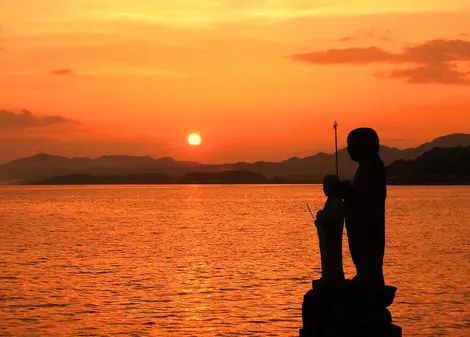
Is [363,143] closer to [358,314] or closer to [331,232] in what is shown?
[331,232]

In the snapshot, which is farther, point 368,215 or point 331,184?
point 331,184

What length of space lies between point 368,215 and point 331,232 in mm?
1428

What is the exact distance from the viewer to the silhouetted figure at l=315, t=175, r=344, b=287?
510 inches

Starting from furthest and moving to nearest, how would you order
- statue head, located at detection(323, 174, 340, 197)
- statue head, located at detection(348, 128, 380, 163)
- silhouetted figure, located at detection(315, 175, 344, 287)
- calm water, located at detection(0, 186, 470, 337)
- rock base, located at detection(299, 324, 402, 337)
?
calm water, located at detection(0, 186, 470, 337)
silhouetted figure, located at detection(315, 175, 344, 287)
statue head, located at detection(323, 174, 340, 197)
statue head, located at detection(348, 128, 380, 163)
rock base, located at detection(299, 324, 402, 337)

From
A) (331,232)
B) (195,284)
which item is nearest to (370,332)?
(331,232)

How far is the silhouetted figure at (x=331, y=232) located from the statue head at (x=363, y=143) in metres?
0.96

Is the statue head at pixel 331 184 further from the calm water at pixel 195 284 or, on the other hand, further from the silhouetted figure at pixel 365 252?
the calm water at pixel 195 284

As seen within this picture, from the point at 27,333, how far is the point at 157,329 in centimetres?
527

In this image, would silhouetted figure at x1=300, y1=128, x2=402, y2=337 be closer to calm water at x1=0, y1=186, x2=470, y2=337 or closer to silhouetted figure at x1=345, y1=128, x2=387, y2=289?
A: silhouetted figure at x1=345, y1=128, x2=387, y2=289

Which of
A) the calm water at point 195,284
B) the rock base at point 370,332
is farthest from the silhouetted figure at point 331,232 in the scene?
the calm water at point 195,284

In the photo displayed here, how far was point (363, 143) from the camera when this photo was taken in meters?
12.0

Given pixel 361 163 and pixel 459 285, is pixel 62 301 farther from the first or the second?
pixel 361 163

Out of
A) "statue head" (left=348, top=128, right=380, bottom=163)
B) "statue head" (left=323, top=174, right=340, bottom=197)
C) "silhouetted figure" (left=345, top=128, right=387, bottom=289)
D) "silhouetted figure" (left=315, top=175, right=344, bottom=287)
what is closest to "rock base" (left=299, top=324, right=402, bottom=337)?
"silhouetted figure" (left=345, top=128, right=387, bottom=289)

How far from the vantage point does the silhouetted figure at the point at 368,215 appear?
11.8 meters
